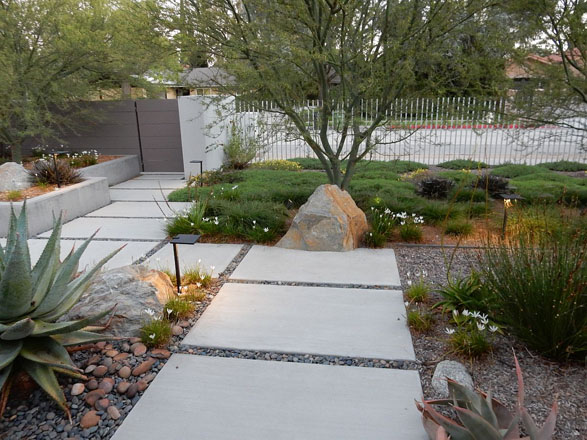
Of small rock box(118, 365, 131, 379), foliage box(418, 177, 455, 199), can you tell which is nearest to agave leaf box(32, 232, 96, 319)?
small rock box(118, 365, 131, 379)

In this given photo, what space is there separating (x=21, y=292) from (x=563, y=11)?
714 cm

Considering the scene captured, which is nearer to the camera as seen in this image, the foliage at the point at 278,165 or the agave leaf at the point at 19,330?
the agave leaf at the point at 19,330

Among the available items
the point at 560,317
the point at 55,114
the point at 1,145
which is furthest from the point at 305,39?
the point at 1,145

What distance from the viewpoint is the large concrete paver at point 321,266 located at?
468 centimetres

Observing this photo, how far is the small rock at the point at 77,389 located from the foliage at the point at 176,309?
950mm

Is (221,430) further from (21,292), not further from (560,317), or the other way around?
(560,317)

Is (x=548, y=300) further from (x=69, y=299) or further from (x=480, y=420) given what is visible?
(x=69, y=299)

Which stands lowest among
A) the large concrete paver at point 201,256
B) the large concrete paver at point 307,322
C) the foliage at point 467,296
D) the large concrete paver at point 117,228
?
the large concrete paver at point 307,322

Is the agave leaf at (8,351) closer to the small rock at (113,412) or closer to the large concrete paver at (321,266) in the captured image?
the small rock at (113,412)

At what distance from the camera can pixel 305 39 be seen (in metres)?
5.73

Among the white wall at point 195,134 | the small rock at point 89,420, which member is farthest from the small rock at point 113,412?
the white wall at point 195,134

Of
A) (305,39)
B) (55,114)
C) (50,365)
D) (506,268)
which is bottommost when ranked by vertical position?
(50,365)

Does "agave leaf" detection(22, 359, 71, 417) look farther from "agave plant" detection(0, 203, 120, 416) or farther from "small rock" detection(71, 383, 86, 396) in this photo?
"small rock" detection(71, 383, 86, 396)

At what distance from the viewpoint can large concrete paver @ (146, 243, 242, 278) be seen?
5027 mm
